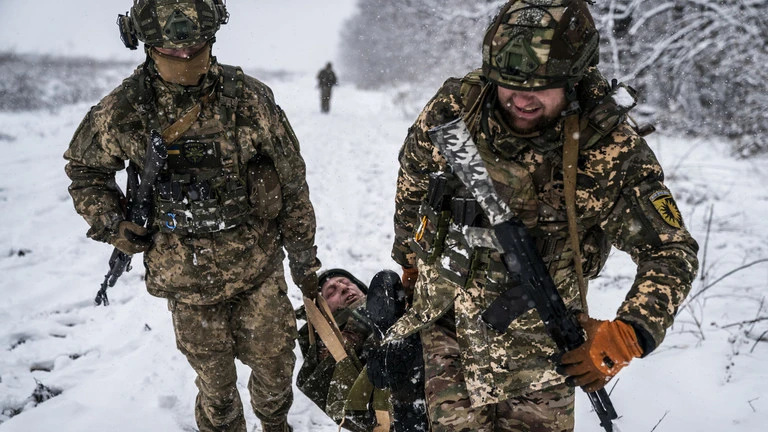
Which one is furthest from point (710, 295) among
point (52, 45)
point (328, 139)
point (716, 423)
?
point (52, 45)

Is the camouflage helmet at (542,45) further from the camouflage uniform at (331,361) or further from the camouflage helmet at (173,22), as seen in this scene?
the camouflage uniform at (331,361)

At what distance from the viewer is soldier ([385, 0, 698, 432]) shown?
1.63 m

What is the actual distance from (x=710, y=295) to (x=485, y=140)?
11.1ft

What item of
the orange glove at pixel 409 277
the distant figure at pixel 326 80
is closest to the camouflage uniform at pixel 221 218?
the orange glove at pixel 409 277

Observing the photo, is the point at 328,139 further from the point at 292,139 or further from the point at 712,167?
the point at 292,139

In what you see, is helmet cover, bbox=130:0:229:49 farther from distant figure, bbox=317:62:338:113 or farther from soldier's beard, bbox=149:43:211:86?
distant figure, bbox=317:62:338:113

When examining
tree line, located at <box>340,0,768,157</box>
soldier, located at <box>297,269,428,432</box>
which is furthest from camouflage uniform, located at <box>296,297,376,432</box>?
tree line, located at <box>340,0,768,157</box>

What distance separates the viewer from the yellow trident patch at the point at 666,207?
1.64 m

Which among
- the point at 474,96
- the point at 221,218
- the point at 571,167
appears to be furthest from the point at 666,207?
the point at 221,218

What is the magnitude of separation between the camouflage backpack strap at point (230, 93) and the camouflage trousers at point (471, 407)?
59.0 inches

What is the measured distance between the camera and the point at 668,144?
9094 mm

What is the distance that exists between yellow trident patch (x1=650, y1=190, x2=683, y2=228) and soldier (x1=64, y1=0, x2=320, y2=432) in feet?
5.84

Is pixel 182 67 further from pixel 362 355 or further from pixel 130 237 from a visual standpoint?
pixel 362 355

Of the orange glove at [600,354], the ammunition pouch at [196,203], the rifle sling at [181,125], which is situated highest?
the rifle sling at [181,125]
